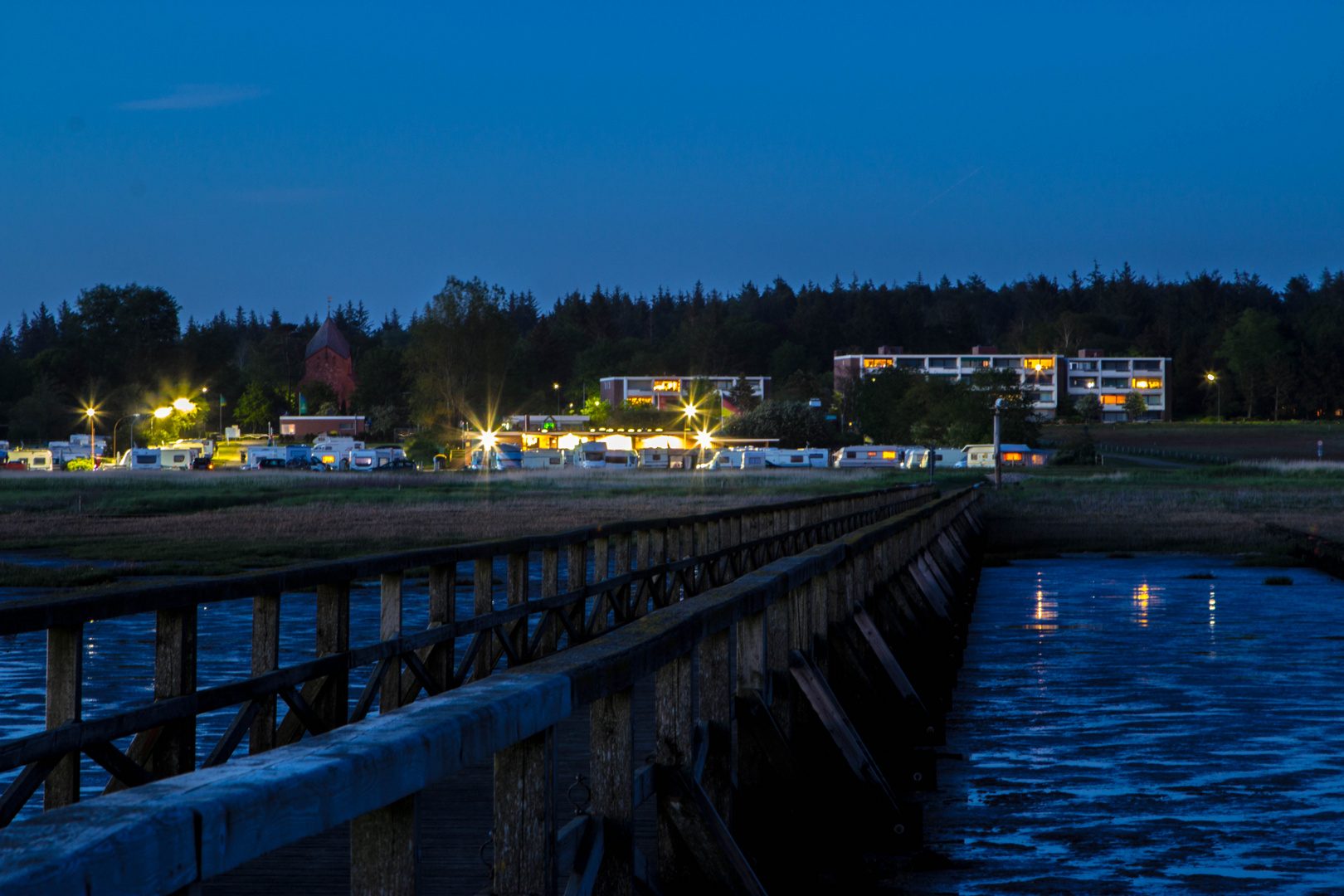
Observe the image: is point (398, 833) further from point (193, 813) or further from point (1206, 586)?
point (1206, 586)

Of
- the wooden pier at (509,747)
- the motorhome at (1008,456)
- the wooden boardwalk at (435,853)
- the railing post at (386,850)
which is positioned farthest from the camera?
the motorhome at (1008,456)

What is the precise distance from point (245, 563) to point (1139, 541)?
938 inches

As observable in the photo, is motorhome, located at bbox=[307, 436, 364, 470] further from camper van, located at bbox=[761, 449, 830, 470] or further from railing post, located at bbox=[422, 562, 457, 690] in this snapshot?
railing post, located at bbox=[422, 562, 457, 690]

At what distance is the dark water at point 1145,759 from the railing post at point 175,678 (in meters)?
3.73

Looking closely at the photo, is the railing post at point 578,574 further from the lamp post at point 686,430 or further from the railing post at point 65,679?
the lamp post at point 686,430

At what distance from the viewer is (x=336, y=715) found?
847 centimetres

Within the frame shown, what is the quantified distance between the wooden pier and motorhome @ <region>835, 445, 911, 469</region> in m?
99.5

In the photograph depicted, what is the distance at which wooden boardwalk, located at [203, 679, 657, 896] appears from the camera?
5781 mm

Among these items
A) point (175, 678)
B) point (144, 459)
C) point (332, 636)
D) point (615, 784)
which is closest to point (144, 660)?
point (332, 636)

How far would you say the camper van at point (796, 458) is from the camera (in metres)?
106

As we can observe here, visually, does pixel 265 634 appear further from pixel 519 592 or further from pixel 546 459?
pixel 546 459

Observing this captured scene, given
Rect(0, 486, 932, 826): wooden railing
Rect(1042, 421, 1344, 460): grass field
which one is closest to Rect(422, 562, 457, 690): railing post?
Rect(0, 486, 932, 826): wooden railing

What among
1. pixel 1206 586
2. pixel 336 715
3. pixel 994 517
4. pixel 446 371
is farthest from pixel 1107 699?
pixel 446 371

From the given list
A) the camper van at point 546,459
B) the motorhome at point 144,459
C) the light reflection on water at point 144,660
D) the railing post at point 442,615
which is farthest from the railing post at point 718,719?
the motorhome at point 144,459
